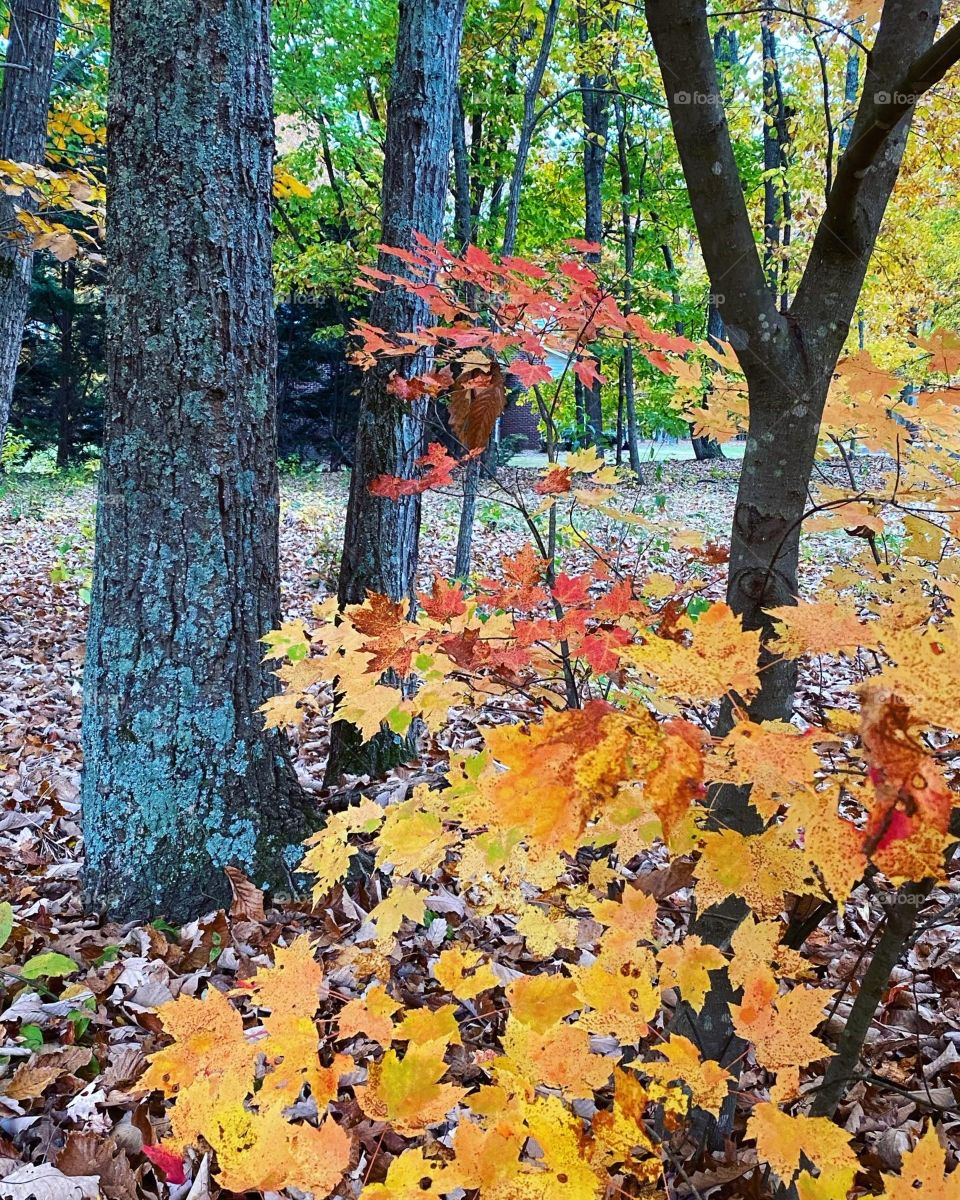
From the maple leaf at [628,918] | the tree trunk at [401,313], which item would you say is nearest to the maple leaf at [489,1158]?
the maple leaf at [628,918]

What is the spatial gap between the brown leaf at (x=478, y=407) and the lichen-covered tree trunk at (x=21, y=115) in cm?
510

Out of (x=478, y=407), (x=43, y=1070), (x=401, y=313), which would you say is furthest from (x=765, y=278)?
(x=43, y=1070)

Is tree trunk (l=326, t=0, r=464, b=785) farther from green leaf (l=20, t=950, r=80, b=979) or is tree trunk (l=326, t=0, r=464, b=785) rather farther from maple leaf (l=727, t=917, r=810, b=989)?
maple leaf (l=727, t=917, r=810, b=989)

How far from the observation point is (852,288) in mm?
1262

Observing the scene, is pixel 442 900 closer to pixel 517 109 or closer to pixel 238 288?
pixel 238 288

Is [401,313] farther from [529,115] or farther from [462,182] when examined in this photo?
[462,182]

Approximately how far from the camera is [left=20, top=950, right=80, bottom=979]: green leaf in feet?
6.61

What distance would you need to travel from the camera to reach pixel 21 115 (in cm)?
546

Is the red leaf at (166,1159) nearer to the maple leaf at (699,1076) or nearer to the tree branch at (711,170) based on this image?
the maple leaf at (699,1076)

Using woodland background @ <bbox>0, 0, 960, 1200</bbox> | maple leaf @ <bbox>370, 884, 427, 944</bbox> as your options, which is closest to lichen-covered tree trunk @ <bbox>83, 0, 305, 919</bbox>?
woodland background @ <bbox>0, 0, 960, 1200</bbox>

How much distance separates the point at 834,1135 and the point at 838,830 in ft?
2.06

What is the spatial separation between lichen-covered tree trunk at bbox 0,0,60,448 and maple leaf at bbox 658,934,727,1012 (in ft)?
20.5

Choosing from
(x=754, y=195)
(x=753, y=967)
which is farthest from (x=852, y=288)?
(x=754, y=195)

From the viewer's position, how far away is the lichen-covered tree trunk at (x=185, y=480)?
2.17 m
